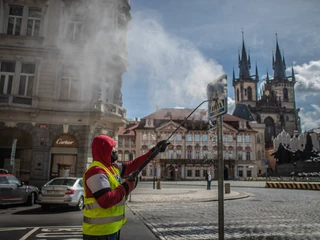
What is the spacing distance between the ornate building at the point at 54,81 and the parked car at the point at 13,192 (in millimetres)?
→ 5698

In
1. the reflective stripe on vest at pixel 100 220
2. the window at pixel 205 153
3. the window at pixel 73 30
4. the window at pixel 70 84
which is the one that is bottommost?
the reflective stripe on vest at pixel 100 220

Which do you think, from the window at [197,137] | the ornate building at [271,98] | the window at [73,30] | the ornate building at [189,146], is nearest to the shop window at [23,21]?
the window at [73,30]

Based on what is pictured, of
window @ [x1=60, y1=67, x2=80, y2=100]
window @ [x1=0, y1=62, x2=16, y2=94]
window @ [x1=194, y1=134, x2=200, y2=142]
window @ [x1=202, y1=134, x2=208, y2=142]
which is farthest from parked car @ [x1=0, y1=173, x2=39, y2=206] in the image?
window @ [x1=202, y1=134, x2=208, y2=142]

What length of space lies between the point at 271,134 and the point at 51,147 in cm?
9575

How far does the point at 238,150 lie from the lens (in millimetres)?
64688

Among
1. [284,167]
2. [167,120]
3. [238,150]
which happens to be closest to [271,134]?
[238,150]

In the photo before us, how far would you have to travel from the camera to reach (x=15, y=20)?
63.0ft

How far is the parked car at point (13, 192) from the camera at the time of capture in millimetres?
11203

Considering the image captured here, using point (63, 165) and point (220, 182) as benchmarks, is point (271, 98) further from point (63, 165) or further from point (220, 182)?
point (220, 182)

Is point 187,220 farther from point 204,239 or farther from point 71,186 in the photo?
point 71,186

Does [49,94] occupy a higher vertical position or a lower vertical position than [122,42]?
lower

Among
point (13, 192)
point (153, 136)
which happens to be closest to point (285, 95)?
point (153, 136)

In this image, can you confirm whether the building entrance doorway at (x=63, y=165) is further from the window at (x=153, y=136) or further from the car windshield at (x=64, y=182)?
the window at (x=153, y=136)

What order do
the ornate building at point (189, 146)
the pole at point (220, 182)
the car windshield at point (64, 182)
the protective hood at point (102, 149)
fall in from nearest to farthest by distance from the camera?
the protective hood at point (102, 149)
the pole at point (220, 182)
the car windshield at point (64, 182)
the ornate building at point (189, 146)
